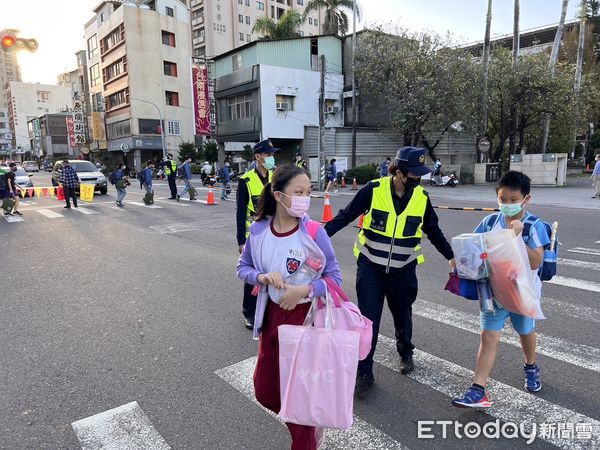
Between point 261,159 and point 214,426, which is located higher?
point 261,159

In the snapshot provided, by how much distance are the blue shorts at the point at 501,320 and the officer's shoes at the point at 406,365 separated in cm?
76

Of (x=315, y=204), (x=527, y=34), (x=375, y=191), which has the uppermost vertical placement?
(x=527, y=34)

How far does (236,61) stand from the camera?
33312 millimetres

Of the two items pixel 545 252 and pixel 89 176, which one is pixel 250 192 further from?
pixel 89 176

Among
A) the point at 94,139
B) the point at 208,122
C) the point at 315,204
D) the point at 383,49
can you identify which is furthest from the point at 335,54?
the point at 94,139

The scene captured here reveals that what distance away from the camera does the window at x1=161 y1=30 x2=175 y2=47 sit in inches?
2045

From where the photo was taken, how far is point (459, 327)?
4559 mm

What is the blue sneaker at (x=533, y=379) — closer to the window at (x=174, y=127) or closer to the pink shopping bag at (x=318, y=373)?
the pink shopping bag at (x=318, y=373)

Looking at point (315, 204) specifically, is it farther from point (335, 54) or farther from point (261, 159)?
point (335, 54)

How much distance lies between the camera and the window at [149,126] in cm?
4956

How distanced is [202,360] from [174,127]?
170ft

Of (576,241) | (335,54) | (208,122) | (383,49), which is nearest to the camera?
(576,241)

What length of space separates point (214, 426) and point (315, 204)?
524 inches

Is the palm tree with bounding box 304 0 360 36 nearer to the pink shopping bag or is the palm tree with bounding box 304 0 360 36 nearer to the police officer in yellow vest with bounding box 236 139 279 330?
the police officer in yellow vest with bounding box 236 139 279 330
